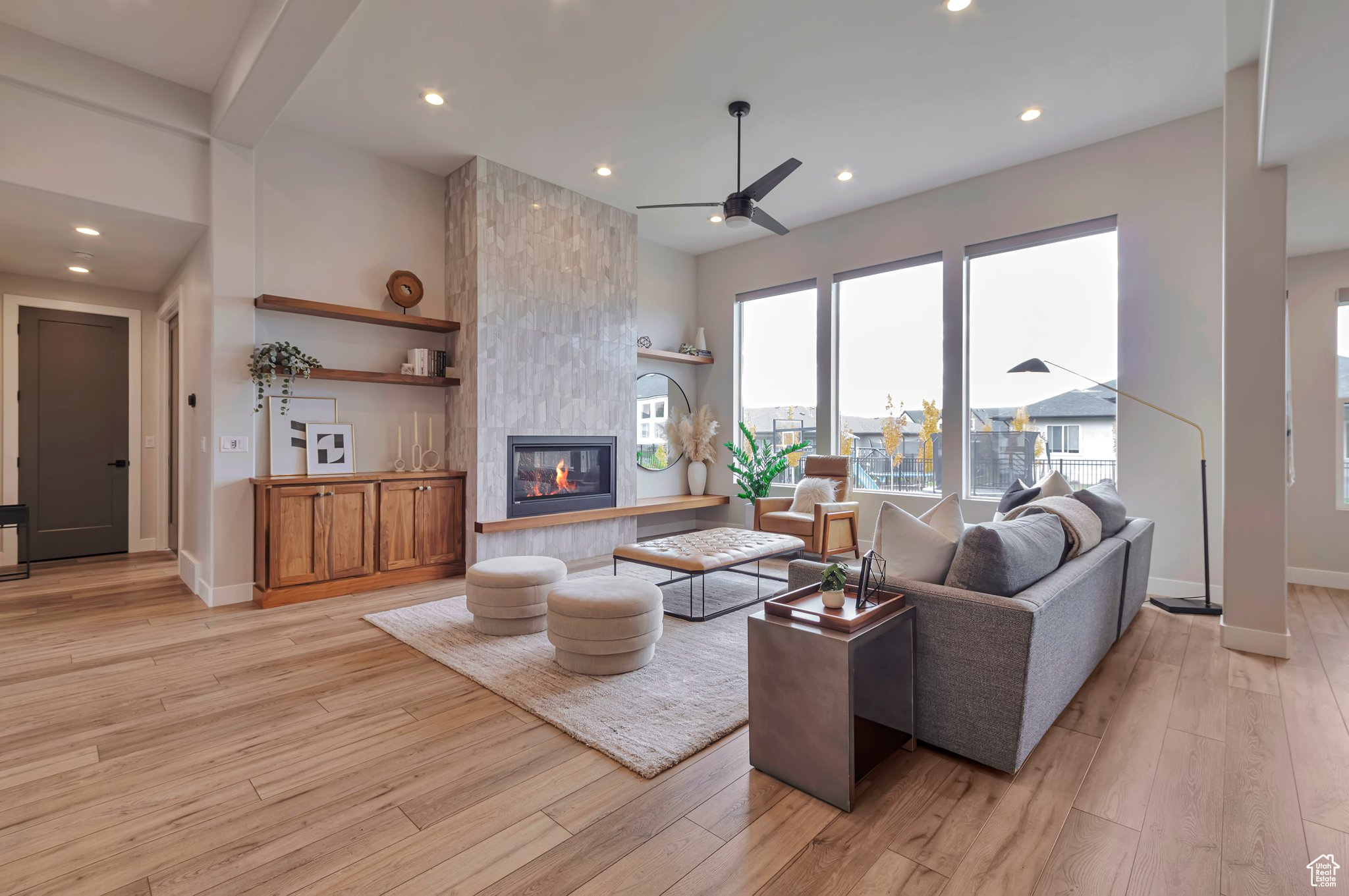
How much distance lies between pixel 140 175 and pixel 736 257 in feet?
17.4

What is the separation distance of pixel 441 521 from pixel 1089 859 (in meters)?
4.46

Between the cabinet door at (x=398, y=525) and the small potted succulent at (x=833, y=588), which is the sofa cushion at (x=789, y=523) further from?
the small potted succulent at (x=833, y=588)

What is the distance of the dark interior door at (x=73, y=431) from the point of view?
5375 mm

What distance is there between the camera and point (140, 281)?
18.2ft

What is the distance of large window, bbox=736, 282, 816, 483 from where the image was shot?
6590mm

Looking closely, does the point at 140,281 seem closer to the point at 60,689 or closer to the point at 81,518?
the point at 81,518

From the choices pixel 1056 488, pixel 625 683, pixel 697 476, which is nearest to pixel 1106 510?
pixel 1056 488

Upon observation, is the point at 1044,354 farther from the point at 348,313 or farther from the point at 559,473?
the point at 348,313

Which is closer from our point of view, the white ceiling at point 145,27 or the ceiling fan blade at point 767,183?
the white ceiling at point 145,27

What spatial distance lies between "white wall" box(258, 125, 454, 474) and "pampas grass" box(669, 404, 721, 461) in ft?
9.21

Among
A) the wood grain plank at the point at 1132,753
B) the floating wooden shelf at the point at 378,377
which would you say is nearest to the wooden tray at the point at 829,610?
the wood grain plank at the point at 1132,753

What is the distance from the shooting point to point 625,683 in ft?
9.12

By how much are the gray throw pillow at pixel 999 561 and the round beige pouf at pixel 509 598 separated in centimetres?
219

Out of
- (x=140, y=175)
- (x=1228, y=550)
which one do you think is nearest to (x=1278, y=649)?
(x=1228, y=550)
